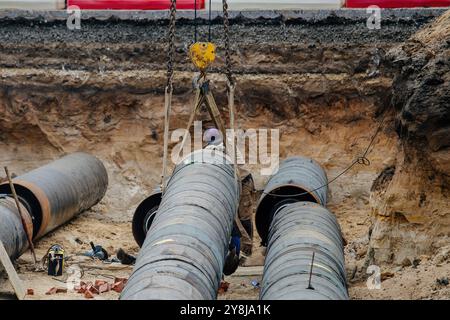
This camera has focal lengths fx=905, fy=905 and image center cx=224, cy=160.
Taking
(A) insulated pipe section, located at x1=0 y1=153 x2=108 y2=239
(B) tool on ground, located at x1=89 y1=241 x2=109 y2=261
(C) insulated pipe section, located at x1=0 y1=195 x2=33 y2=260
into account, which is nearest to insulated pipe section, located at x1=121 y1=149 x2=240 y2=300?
(C) insulated pipe section, located at x1=0 y1=195 x2=33 y2=260

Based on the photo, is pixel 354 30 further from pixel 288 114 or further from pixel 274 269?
pixel 274 269

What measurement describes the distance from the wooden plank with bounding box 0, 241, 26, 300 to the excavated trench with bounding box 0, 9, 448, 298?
15.5ft

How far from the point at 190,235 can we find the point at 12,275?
10.3ft

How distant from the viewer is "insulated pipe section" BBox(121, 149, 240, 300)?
7.82 metres

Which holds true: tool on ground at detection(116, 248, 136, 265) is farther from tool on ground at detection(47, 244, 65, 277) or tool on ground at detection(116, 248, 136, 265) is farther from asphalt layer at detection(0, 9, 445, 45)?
asphalt layer at detection(0, 9, 445, 45)

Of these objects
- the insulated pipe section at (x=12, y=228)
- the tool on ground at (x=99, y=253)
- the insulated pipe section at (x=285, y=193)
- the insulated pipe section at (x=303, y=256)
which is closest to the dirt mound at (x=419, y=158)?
the insulated pipe section at (x=303, y=256)

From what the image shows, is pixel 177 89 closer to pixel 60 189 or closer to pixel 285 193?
pixel 60 189

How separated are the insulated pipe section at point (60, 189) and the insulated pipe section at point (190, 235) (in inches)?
129

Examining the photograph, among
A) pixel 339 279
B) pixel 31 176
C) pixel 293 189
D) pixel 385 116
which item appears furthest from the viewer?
pixel 385 116

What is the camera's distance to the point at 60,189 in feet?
44.6

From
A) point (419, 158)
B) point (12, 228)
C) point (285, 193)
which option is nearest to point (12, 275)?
point (12, 228)

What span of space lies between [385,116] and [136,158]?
4.58m

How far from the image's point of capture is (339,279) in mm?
9234
